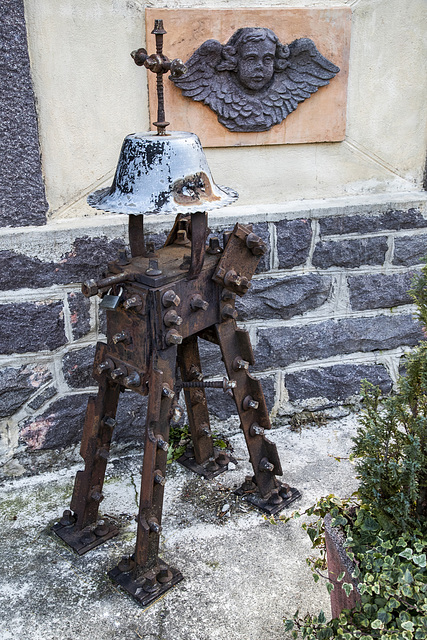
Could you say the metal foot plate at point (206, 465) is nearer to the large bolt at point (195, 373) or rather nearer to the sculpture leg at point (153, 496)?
the large bolt at point (195, 373)

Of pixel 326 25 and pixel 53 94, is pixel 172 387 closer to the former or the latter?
pixel 53 94

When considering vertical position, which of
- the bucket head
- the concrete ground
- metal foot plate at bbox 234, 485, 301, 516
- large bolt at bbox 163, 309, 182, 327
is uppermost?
the bucket head

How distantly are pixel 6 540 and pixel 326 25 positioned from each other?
8.79ft

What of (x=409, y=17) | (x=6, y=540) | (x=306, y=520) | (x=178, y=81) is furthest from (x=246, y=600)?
(x=409, y=17)

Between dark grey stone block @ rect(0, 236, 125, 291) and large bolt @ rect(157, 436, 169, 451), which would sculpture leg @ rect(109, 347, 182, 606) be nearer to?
large bolt @ rect(157, 436, 169, 451)

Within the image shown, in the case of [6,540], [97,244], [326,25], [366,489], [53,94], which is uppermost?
[326,25]

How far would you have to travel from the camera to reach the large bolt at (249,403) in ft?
8.15

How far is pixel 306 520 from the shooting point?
2611 millimetres

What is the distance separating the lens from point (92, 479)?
244 centimetres

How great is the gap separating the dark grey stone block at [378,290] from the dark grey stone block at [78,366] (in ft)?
4.56

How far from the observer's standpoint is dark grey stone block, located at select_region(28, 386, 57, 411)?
280 centimetres

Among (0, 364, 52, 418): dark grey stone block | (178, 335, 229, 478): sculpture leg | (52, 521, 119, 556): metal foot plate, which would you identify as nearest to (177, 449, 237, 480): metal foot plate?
(178, 335, 229, 478): sculpture leg

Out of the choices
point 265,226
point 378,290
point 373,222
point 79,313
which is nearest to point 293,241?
point 265,226

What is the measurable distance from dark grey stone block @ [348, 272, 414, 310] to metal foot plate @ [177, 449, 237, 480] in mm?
1058
